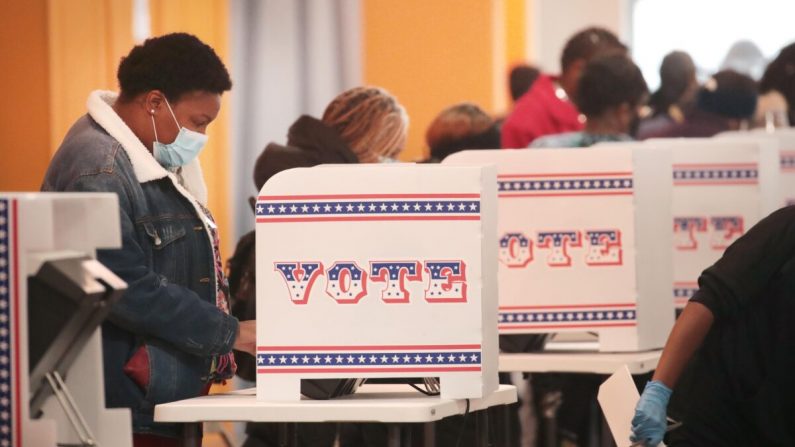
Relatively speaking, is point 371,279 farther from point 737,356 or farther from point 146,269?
point 737,356

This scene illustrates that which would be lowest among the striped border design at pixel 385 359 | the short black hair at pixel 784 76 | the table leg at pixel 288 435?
the table leg at pixel 288 435

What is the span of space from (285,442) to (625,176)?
1.17 meters

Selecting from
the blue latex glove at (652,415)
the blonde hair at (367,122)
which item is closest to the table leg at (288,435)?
the blue latex glove at (652,415)

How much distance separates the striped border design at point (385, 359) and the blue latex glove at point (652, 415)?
34 cm

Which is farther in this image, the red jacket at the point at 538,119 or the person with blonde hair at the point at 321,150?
the red jacket at the point at 538,119

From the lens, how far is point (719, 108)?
20.8 feet

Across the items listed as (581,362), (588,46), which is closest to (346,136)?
(581,362)

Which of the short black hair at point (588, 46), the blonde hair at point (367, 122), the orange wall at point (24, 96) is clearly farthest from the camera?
the short black hair at point (588, 46)

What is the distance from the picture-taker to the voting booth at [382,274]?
2727mm

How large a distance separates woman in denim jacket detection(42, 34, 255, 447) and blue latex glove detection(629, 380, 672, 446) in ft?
2.63

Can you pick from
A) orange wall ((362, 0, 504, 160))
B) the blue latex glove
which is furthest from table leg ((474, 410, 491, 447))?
orange wall ((362, 0, 504, 160))

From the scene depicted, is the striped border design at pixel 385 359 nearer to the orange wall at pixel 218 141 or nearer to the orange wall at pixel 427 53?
the orange wall at pixel 218 141

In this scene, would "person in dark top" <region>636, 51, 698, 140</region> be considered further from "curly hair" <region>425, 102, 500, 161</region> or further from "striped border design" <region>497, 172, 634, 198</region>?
"striped border design" <region>497, 172, 634, 198</region>

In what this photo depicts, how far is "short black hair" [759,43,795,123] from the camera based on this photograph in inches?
224
